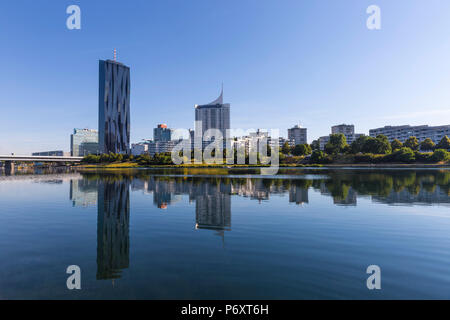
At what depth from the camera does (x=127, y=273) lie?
11297mm

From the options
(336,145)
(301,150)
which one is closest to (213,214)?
(301,150)

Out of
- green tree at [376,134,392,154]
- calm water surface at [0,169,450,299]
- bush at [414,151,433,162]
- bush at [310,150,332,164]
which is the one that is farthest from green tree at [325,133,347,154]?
calm water surface at [0,169,450,299]

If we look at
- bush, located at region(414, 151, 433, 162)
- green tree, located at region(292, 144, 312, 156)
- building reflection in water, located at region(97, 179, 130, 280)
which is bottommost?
building reflection in water, located at region(97, 179, 130, 280)

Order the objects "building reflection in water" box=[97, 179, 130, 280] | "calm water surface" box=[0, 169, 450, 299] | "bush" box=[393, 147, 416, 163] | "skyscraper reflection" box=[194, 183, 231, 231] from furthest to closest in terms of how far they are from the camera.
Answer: "bush" box=[393, 147, 416, 163], "skyscraper reflection" box=[194, 183, 231, 231], "building reflection in water" box=[97, 179, 130, 280], "calm water surface" box=[0, 169, 450, 299]

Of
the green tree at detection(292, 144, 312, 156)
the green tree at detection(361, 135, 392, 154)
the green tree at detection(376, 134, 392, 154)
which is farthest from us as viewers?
the green tree at detection(292, 144, 312, 156)

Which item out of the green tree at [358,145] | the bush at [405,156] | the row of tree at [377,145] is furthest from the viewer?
the green tree at [358,145]

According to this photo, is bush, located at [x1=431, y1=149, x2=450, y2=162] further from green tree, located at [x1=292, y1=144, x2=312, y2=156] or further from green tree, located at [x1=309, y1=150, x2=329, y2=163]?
green tree, located at [x1=292, y1=144, x2=312, y2=156]

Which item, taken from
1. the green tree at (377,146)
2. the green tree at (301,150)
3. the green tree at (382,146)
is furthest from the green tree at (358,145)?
the green tree at (301,150)

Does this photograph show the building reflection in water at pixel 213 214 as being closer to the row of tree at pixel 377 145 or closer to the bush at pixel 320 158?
the bush at pixel 320 158

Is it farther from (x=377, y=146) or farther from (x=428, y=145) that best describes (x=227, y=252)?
(x=428, y=145)

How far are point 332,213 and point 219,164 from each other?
152m
